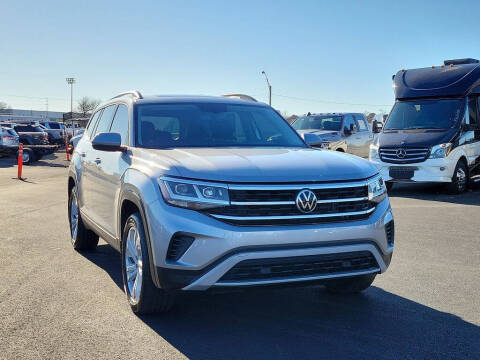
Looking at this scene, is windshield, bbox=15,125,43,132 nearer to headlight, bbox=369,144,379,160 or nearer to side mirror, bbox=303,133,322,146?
headlight, bbox=369,144,379,160

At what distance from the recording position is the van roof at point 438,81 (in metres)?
14.6

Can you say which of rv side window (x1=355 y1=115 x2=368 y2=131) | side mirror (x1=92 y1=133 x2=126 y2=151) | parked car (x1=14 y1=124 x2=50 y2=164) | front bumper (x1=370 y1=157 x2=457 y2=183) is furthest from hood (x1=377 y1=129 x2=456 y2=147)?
parked car (x1=14 y1=124 x2=50 y2=164)

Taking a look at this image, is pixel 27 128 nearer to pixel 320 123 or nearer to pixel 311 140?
pixel 320 123

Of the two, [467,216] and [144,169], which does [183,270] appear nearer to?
[144,169]

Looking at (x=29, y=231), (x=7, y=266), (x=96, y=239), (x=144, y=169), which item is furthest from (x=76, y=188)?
(x=144, y=169)

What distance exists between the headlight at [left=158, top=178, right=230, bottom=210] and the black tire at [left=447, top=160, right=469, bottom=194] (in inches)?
437

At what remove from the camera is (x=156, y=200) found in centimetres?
436

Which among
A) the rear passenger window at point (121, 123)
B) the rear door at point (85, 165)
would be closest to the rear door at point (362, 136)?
the rear door at point (85, 165)

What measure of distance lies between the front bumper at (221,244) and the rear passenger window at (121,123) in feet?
5.16

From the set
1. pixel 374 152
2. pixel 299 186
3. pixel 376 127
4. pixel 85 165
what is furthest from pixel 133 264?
pixel 376 127

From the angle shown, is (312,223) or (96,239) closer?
(312,223)

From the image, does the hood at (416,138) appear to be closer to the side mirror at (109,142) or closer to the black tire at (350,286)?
the black tire at (350,286)

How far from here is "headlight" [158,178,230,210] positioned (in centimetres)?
416

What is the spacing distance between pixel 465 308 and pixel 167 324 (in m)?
2.43
